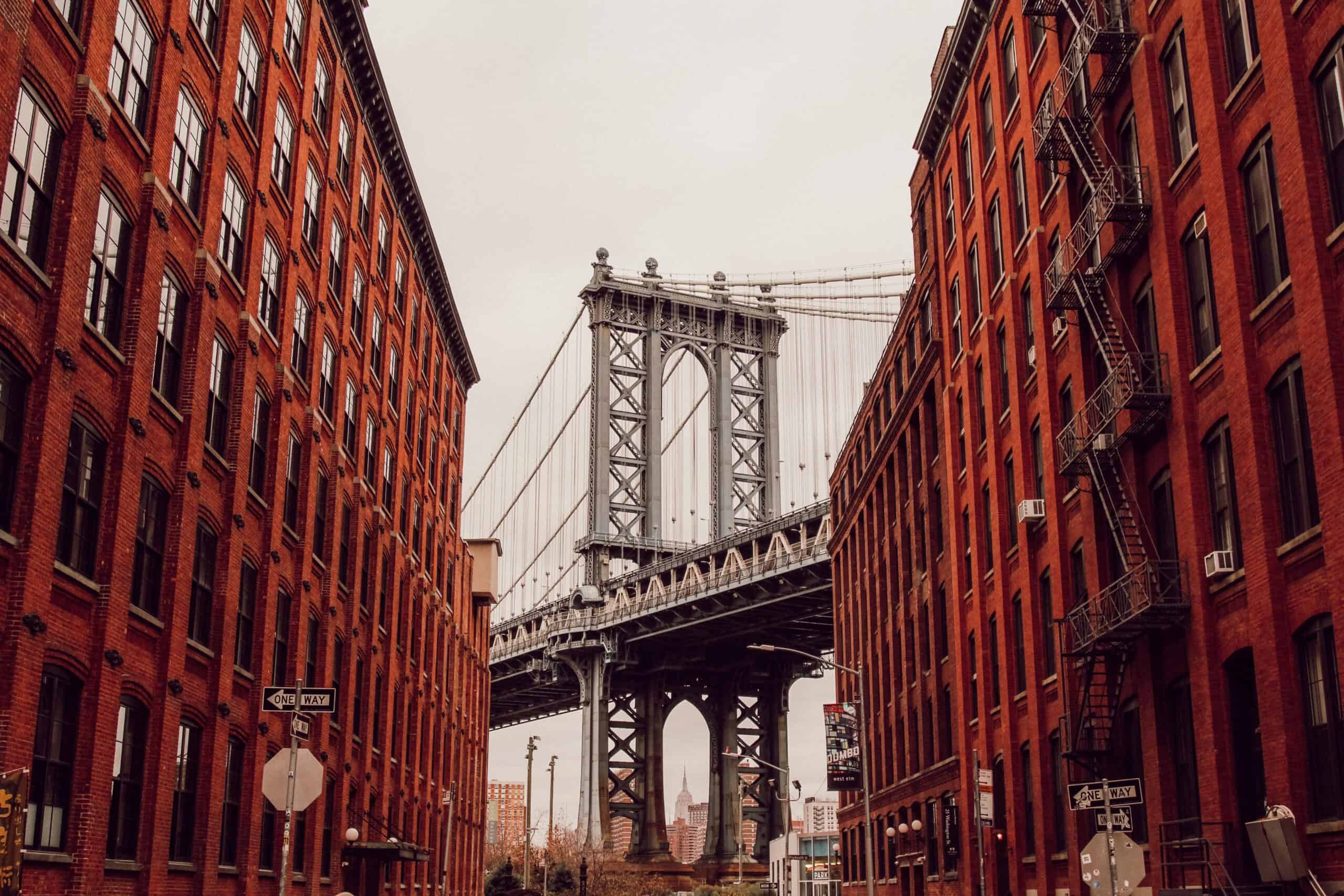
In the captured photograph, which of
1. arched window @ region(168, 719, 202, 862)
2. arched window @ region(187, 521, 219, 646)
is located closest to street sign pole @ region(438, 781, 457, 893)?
arched window @ region(168, 719, 202, 862)

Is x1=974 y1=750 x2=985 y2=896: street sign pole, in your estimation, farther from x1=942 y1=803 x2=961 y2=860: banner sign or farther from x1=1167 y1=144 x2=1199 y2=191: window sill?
x1=1167 y1=144 x2=1199 y2=191: window sill

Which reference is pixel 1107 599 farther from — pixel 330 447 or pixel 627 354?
pixel 627 354

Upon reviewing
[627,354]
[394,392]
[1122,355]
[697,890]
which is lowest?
[697,890]

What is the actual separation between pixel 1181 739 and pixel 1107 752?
227 cm

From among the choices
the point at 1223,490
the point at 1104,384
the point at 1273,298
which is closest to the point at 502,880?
the point at 1104,384

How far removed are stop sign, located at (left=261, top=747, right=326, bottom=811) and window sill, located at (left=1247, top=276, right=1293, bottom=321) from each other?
49.8 ft

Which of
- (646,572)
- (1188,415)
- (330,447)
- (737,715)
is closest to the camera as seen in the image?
(1188,415)

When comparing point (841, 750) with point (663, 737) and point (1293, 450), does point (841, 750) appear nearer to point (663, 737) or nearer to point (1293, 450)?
point (1293, 450)

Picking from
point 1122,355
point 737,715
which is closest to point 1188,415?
point 1122,355

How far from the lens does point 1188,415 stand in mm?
25203

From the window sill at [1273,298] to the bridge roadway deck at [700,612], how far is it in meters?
54.5

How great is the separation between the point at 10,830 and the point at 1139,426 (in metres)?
20.9

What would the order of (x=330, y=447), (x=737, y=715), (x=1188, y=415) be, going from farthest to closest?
(x=737, y=715) → (x=330, y=447) → (x=1188, y=415)

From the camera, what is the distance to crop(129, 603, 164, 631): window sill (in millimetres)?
23828
